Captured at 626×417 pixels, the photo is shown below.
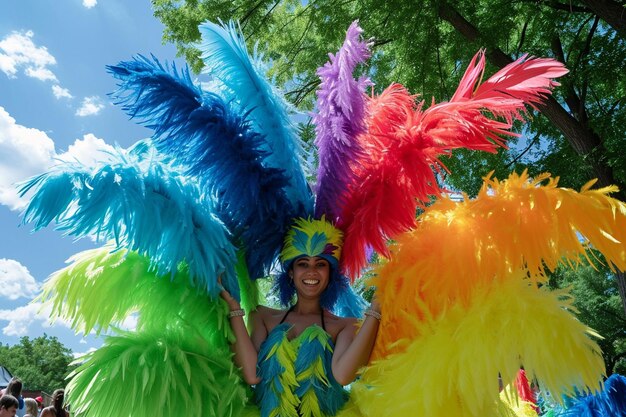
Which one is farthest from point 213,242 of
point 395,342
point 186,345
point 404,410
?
point 404,410

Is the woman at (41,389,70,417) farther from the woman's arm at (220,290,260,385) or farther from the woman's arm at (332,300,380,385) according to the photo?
the woman's arm at (332,300,380,385)

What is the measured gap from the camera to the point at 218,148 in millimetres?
2105

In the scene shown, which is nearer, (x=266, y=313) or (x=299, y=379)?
(x=299, y=379)

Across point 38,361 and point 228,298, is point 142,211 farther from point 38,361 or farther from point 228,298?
point 38,361

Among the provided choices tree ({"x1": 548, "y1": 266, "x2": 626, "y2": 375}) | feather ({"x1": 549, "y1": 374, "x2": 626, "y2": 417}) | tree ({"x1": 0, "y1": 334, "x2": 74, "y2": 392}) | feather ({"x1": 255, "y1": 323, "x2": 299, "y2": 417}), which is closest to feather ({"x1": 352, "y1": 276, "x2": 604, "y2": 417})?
feather ({"x1": 255, "y1": 323, "x2": 299, "y2": 417})

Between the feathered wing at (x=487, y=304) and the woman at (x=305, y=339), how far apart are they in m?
0.12

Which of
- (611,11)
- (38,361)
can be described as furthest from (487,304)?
(38,361)

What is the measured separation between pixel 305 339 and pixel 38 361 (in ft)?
212

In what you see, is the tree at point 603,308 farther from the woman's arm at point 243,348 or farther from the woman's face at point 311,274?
the woman's arm at point 243,348

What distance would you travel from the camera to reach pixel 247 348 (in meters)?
2.23

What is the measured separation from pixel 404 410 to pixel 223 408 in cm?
79

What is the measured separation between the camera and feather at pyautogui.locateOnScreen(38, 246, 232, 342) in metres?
2.21

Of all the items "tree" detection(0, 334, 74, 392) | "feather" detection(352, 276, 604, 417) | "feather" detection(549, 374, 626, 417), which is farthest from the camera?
"tree" detection(0, 334, 74, 392)

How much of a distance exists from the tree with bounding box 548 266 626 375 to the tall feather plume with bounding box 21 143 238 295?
15963 millimetres
